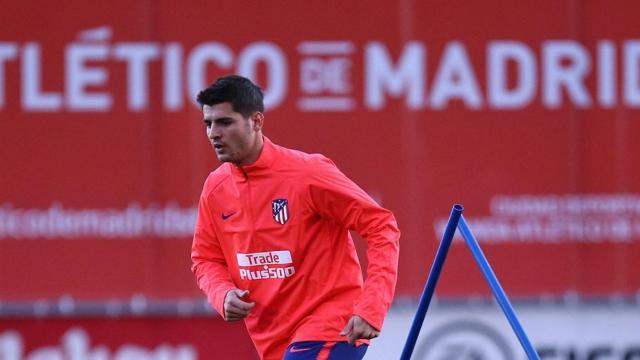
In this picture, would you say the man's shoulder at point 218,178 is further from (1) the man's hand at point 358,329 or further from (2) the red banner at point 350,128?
(2) the red banner at point 350,128

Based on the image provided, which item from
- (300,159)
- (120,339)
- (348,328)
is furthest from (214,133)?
(120,339)

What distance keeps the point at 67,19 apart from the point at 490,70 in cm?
211

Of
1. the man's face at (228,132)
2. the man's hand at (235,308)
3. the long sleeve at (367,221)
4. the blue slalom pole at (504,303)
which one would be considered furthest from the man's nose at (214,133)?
the blue slalom pole at (504,303)

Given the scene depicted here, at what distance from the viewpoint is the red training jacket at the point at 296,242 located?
14.6ft

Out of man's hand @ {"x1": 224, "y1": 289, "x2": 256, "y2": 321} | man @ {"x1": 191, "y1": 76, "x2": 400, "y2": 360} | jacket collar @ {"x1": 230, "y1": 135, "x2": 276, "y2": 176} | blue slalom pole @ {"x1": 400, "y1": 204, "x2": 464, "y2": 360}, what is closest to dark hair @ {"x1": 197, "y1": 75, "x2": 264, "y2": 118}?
man @ {"x1": 191, "y1": 76, "x2": 400, "y2": 360}

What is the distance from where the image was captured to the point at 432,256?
6.76m

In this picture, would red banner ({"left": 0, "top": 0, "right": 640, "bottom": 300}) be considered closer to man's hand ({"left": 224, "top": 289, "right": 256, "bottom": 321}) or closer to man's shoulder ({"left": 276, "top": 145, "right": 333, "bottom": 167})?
man's shoulder ({"left": 276, "top": 145, "right": 333, "bottom": 167})

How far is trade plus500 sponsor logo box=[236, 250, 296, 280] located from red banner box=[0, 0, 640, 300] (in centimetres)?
220

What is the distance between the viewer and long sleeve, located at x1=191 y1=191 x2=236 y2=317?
4.64 metres

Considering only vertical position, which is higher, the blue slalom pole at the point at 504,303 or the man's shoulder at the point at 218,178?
the man's shoulder at the point at 218,178

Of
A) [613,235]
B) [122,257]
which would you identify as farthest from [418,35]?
[122,257]

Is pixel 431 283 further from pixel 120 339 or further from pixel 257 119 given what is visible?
pixel 120 339

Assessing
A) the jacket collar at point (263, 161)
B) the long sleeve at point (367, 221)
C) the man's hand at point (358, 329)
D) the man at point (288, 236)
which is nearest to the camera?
the man's hand at point (358, 329)

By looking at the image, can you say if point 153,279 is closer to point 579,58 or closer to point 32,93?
point 32,93
